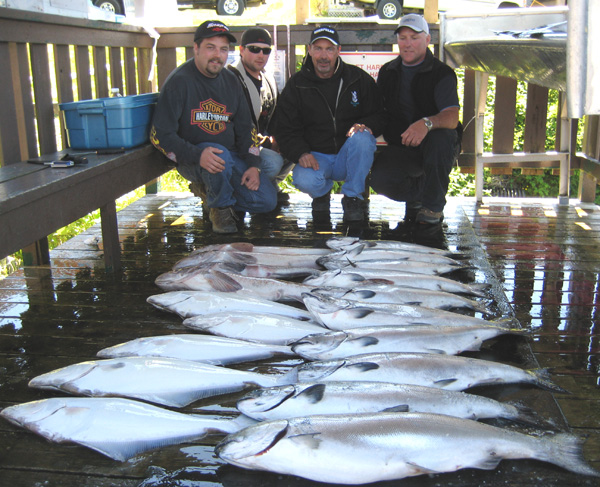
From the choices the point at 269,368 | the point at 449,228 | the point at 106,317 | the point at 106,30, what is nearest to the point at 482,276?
the point at 449,228

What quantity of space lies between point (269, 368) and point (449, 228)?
293cm

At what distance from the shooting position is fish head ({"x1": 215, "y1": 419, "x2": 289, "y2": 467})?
2.08m

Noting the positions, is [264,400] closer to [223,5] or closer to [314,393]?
[314,393]

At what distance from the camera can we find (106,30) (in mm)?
5516

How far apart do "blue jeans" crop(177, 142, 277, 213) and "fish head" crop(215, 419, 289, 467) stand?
10.3 ft

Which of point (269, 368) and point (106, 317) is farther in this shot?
point (106, 317)

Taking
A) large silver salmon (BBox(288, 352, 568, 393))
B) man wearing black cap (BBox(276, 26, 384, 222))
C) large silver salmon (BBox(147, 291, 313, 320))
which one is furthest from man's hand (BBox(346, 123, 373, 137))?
large silver salmon (BBox(288, 352, 568, 393))

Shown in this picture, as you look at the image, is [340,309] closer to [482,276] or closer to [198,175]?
[482,276]

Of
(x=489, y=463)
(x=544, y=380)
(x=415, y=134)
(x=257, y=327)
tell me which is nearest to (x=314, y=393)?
(x=489, y=463)

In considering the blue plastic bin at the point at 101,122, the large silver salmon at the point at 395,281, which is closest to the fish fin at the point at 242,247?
the large silver salmon at the point at 395,281

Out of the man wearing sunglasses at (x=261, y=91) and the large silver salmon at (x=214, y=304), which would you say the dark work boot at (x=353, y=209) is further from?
the large silver salmon at (x=214, y=304)

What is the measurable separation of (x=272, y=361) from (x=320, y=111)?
9.96 feet

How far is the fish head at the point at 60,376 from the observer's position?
2.65m

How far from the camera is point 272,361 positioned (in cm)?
295
